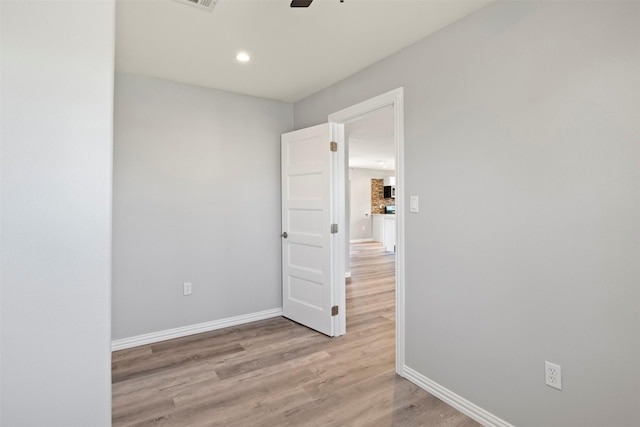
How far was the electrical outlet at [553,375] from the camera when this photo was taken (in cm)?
160

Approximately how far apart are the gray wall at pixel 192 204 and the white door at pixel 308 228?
0.67 feet

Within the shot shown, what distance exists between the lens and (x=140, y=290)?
300 cm

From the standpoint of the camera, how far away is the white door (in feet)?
10.3

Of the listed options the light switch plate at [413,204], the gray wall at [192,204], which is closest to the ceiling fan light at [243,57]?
the gray wall at [192,204]

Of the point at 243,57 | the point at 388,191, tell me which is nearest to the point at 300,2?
the point at 243,57

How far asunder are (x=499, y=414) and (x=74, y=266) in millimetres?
2219

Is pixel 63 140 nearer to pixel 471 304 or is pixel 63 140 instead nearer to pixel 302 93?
pixel 471 304

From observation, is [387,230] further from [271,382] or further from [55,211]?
[55,211]

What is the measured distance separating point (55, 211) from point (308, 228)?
95.3 inches

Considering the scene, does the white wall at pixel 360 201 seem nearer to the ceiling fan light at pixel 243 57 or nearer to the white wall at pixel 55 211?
the ceiling fan light at pixel 243 57

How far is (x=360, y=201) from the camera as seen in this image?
1062 centimetres

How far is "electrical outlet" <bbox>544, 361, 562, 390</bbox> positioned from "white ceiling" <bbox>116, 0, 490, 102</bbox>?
200 cm

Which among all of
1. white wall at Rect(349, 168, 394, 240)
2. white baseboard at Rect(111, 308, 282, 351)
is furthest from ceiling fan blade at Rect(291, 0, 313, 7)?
white wall at Rect(349, 168, 394, 240)

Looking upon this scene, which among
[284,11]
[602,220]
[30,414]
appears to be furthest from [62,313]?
[602,220]
